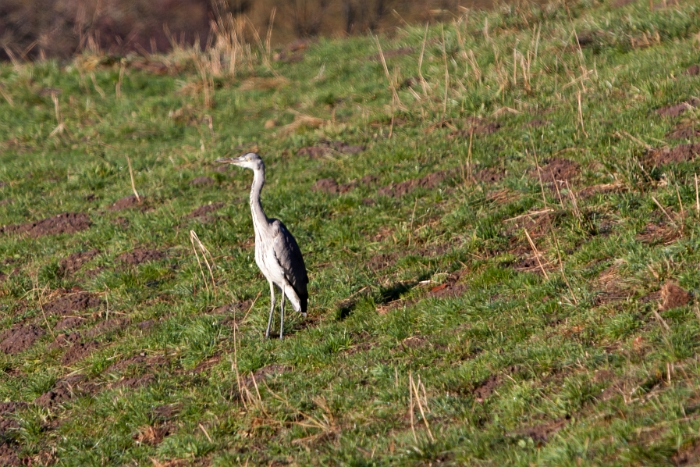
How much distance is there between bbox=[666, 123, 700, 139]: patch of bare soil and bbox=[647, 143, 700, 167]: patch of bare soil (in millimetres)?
352

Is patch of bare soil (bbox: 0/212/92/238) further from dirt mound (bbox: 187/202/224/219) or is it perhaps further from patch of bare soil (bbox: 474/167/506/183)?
patch of bare soil (bbox: 474/167/506/183)

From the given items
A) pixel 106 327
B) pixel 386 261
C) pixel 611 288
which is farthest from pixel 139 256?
pixel 611 288

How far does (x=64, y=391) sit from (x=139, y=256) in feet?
9.31

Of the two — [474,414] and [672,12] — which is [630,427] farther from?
[672,12]

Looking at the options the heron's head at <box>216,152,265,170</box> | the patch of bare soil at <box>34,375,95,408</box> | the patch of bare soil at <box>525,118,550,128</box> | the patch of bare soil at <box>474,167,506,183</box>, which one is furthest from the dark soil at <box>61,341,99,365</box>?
the patch of bare soil at <box>525,118,550,128</box>

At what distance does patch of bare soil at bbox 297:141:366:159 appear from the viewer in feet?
41.0

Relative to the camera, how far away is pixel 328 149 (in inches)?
499

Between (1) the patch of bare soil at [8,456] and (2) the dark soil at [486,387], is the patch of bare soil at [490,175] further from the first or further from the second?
(1) the patch of bare soil at [8,456]

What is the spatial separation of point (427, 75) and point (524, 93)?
2.56 m

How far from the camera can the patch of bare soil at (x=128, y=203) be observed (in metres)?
11.8

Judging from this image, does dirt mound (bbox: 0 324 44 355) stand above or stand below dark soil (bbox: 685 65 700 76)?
below

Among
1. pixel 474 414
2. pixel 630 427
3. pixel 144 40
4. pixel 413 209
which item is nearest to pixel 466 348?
pixel 474 414

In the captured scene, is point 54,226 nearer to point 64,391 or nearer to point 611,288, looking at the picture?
point 64,391

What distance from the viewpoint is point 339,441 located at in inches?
233
